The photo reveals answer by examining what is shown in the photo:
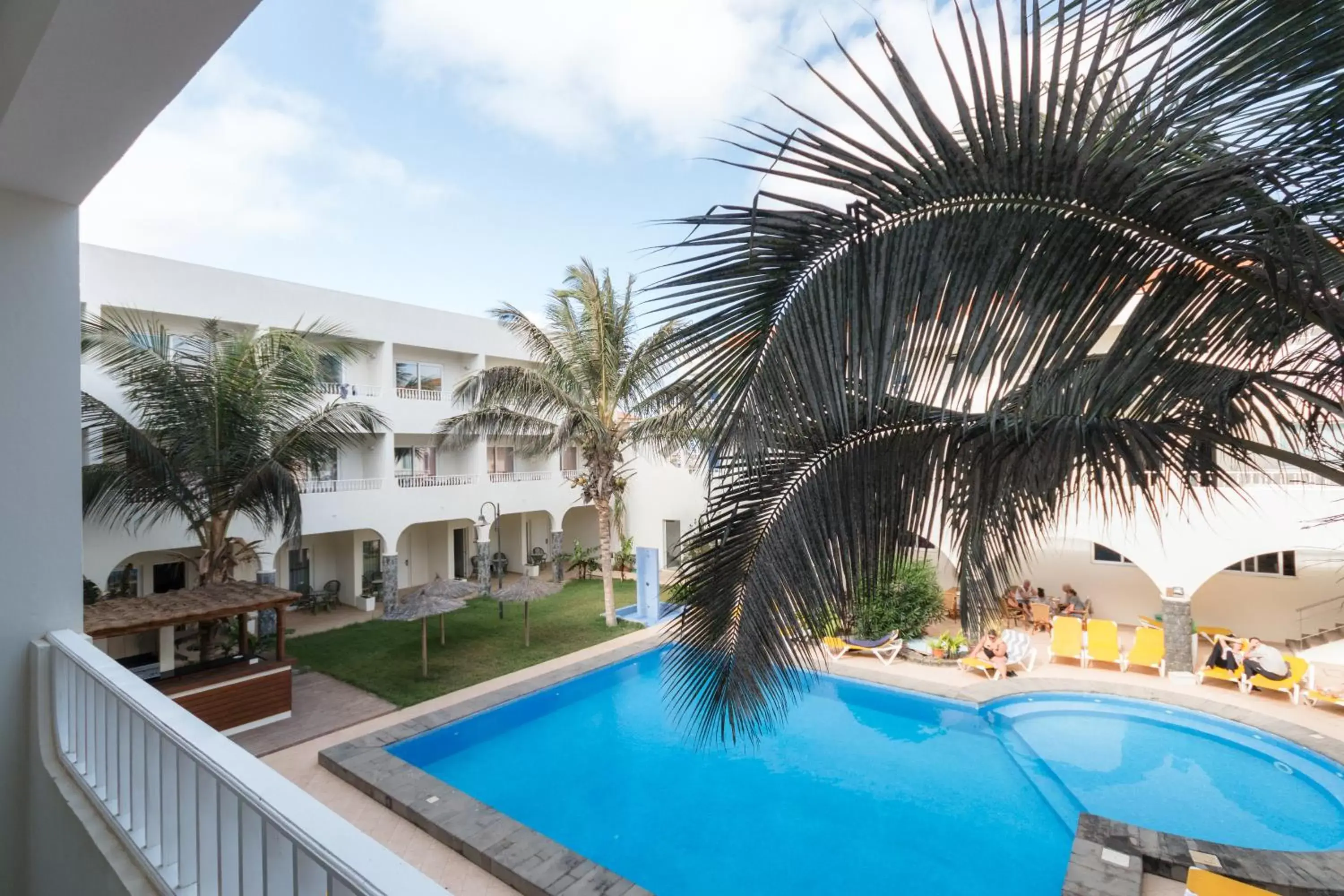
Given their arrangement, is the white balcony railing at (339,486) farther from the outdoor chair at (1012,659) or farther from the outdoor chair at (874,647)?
the outdoor chair at (1012,659)

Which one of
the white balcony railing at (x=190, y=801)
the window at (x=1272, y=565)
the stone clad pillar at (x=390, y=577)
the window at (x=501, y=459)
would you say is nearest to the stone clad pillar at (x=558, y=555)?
the window at (x=501, y=459)

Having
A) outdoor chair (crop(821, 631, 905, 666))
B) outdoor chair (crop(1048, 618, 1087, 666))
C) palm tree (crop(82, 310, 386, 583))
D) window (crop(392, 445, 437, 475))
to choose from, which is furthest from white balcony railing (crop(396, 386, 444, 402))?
outdoor chair (crop(1048, 618, 1087, 666))

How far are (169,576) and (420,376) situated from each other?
881 cm

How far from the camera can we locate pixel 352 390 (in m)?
17.6

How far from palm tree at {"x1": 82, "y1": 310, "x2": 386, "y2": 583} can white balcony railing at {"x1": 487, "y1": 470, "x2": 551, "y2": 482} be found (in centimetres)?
894

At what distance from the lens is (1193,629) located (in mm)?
13859

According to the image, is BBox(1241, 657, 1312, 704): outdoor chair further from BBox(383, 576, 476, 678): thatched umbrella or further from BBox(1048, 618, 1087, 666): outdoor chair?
BBox(383, 576, 476, 678): thatched umbrella

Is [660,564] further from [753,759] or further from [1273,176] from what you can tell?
[1273,176]

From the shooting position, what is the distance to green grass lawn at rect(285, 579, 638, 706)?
39.4 feet

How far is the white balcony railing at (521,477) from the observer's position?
21.0m

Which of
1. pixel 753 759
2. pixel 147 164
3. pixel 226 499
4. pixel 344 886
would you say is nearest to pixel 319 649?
pixel 226 499

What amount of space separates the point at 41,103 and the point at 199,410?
9.27m

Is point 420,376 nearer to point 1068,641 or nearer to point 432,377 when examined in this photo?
point 432,377

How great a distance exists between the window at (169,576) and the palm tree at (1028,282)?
1947cm
